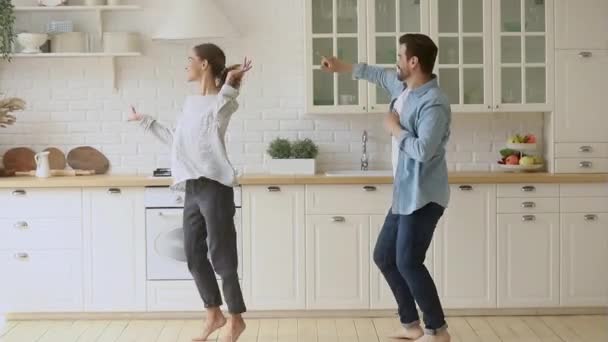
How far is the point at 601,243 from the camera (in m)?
5.85

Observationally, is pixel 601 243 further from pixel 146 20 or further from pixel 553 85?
pixel 146 20

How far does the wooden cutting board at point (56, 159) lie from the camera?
6.35 meters

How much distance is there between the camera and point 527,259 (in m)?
5.83

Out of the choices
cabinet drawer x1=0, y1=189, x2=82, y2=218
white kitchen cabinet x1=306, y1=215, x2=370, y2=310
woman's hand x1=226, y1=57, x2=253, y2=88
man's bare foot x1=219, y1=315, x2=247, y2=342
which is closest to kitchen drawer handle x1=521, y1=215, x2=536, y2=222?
white kitchen cabinet x1=306, y1=215, x2=370, y2=310

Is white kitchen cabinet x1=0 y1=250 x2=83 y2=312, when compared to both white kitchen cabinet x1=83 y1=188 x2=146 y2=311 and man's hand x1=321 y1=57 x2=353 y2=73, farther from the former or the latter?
man's hand x1=321 y1=57 x2=353 y2=73

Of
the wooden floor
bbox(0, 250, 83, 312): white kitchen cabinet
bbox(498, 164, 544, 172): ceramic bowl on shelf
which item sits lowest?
the wooden floor

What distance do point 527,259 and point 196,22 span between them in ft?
7.98

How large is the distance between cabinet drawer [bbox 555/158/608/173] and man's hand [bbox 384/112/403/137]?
1.71 m

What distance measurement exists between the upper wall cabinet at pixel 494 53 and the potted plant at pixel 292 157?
3.00 ft

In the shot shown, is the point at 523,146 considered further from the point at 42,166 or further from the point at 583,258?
the point at 42,166

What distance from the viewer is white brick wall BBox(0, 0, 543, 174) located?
635 centimetres

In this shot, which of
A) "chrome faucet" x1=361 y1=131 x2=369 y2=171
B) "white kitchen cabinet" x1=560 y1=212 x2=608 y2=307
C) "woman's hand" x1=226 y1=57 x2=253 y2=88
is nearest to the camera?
Answer: "woman's hand" x1=226 y1=57 x2=253 y2=88

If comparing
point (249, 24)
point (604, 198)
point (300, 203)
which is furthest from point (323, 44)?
point (604, 198)

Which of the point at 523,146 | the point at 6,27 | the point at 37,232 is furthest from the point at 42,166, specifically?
the point at 523,146
